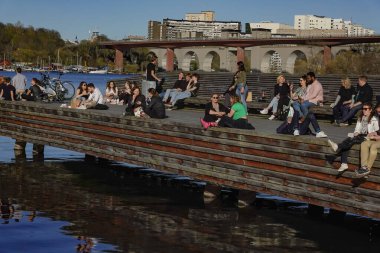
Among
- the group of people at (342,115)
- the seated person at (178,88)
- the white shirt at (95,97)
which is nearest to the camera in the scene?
the group of people at (342,115)

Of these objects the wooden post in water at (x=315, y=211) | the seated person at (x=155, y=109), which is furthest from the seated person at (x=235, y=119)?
the seated person at (x=155, y=109)

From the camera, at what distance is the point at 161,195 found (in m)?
18.6

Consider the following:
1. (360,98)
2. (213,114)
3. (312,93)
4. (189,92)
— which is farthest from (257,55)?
(213,114)

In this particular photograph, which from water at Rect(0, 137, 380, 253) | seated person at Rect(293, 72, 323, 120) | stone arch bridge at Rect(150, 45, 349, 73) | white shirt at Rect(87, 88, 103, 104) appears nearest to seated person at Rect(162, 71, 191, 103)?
white shirt at Rect(87, 88, 103, 104)

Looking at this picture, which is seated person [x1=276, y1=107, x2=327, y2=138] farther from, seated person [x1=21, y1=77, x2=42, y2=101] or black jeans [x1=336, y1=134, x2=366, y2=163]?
seated person [x1=21, y1=77, x2=42, y2=101]

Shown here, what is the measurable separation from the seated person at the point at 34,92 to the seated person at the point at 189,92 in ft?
16.5

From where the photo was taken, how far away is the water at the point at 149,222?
13.2 metres

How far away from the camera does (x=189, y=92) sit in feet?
83.7

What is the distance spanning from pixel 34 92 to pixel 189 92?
5652 mm

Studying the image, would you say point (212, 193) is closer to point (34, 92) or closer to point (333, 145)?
point (333, 145)

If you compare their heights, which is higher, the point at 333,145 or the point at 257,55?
the point at 257,55

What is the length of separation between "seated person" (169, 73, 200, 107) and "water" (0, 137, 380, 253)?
177 inches

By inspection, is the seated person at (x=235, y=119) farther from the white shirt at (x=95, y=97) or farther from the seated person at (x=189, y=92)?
the seated person at (x=189, y=92)

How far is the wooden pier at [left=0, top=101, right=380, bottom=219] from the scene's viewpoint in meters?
Answer: 13.5
